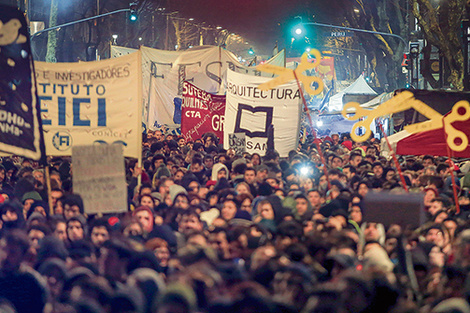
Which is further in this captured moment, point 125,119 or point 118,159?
point 125,119

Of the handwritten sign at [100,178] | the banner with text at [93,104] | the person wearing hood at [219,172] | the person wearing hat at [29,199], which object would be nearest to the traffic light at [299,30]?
the person wearing hood at [219,172]

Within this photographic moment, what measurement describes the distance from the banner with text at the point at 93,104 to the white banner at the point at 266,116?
517cm

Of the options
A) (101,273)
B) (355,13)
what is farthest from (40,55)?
(101,273)

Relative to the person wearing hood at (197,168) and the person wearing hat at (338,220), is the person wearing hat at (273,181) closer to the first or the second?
the person wearing hood at (197,168)

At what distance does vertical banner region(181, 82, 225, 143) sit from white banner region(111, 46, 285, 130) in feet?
13.1

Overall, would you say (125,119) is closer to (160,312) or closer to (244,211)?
(244,211)

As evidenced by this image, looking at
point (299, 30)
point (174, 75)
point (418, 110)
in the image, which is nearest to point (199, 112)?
point (174, 75)

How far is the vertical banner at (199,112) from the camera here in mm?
18219

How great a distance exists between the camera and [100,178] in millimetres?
8516

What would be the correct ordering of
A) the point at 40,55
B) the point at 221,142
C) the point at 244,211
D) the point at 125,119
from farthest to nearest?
1. the point at 40,55
2. the point at 221,142
3. the point at 125,119
4. the point at 244,211

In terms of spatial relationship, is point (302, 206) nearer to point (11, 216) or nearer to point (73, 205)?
point (73, 205)

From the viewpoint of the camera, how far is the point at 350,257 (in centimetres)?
568

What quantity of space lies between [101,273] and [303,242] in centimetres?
175

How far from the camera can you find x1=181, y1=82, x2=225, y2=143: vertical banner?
59.8 ft
